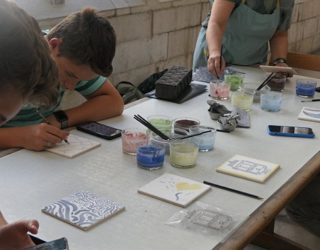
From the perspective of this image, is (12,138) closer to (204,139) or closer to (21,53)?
(204,139)

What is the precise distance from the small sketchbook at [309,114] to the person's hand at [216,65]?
43cm

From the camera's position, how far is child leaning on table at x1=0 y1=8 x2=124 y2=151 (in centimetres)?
161

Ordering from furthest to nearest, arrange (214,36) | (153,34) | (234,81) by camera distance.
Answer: (153,34), (214,36), (234,81)

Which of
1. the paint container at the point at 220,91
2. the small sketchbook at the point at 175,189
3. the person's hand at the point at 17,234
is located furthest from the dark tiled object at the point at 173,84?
the person's hand at the point at 17,234

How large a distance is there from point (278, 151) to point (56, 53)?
2.57 ft

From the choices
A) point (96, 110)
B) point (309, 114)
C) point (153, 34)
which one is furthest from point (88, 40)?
point (153, 34)

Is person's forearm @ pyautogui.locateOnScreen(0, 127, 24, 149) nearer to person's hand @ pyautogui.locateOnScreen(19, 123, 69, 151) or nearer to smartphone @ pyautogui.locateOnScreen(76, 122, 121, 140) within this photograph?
person's hand @ pyautogui.locateOnScreen(19, 123, 69, 151)

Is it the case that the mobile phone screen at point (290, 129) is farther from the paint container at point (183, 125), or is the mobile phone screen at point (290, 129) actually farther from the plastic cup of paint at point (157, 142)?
the plastic cup of paint at point (157, 142)

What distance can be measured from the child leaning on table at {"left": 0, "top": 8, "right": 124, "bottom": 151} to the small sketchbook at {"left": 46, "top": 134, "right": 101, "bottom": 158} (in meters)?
0.02

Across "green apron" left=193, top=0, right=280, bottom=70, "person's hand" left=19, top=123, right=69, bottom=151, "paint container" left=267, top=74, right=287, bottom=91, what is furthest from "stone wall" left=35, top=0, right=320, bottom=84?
"person's hand" left=19, top=123, right=69, bottom=151

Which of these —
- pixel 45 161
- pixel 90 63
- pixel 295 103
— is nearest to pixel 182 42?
pixel 295 103

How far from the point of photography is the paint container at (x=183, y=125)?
1.69m

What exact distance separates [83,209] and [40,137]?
1.35ft

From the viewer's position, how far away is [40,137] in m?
1.59
